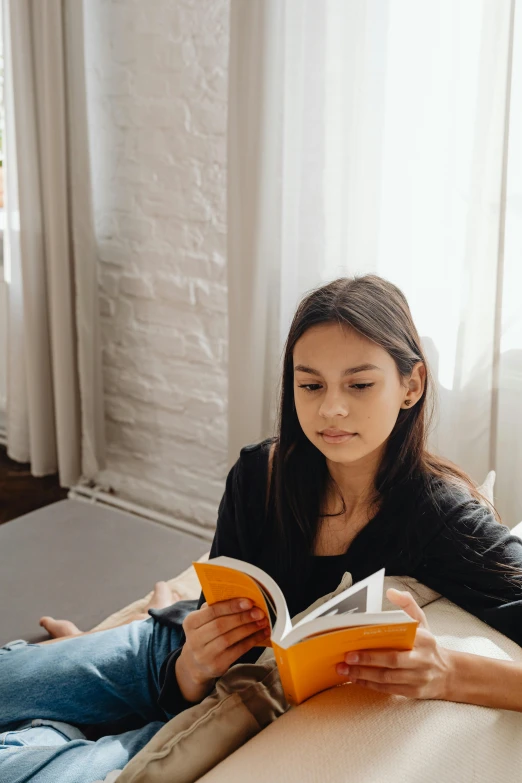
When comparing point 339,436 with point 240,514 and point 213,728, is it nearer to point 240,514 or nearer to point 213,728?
point 240,514

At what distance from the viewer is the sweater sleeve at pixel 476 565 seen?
3.61 ft

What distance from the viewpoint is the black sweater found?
3.70ft

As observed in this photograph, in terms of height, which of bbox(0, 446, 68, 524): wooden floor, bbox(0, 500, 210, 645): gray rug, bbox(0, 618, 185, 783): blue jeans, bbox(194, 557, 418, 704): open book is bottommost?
bbox(0, 446, 68, 524): wooden floor

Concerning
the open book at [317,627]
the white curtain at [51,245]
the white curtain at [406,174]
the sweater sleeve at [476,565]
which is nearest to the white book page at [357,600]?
the open book at [317,627]

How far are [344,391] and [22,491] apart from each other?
2279mm

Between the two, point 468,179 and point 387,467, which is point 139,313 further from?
point 387,467

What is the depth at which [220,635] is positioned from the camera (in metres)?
1.11

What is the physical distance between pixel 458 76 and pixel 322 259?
1.93 feet

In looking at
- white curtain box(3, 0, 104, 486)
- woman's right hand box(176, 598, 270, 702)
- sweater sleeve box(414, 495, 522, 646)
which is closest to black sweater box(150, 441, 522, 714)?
sweater sleeve box(414, 495, 522, 646)

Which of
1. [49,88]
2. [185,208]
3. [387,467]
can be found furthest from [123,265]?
[387,467]

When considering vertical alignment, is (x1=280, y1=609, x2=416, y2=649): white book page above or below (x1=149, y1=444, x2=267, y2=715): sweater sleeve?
above

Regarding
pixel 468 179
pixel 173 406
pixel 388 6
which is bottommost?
pixel 173 406

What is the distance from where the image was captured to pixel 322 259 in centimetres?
227

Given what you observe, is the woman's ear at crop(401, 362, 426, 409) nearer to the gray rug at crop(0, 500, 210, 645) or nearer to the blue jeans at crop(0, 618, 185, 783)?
the blue jeans at crop(0, 618, 185, 783)
